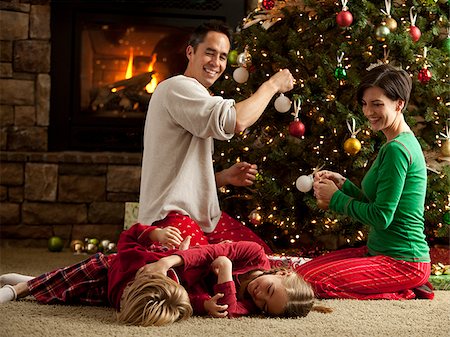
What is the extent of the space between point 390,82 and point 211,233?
2.99 feet

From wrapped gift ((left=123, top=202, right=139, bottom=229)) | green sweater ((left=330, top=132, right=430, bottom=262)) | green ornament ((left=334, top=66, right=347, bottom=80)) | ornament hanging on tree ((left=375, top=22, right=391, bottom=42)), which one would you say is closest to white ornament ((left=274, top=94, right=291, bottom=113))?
green ornament ((left=334, top=66, right=347, bottom=80))

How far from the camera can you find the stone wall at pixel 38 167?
13.8ft

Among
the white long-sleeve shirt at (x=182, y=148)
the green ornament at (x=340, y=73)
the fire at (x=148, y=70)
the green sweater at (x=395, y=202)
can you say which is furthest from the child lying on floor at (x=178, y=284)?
the fire at (x=148, y=70)

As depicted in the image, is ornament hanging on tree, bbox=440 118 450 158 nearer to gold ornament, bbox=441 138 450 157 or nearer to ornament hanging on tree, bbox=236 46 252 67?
gold ornament, bbox=441 138 450 157

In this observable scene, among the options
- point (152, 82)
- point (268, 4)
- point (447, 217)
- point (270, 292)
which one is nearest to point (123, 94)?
point (152, 82)

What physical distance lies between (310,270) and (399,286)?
1.12ft

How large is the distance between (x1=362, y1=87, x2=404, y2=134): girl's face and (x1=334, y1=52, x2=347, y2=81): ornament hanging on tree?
A: 0.43 m

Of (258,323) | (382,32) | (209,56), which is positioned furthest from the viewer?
(382,32)

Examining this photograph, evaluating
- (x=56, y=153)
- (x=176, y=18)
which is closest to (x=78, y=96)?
(x=56, y=153)

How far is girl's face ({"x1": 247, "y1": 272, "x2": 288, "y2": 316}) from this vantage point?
2.23 meters

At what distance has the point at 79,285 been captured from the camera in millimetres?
2484

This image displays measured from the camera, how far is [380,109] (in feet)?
8.71

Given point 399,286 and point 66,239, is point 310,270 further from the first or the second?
point 66,239

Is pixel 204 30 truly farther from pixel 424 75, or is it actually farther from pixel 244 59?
pixel 424 75
